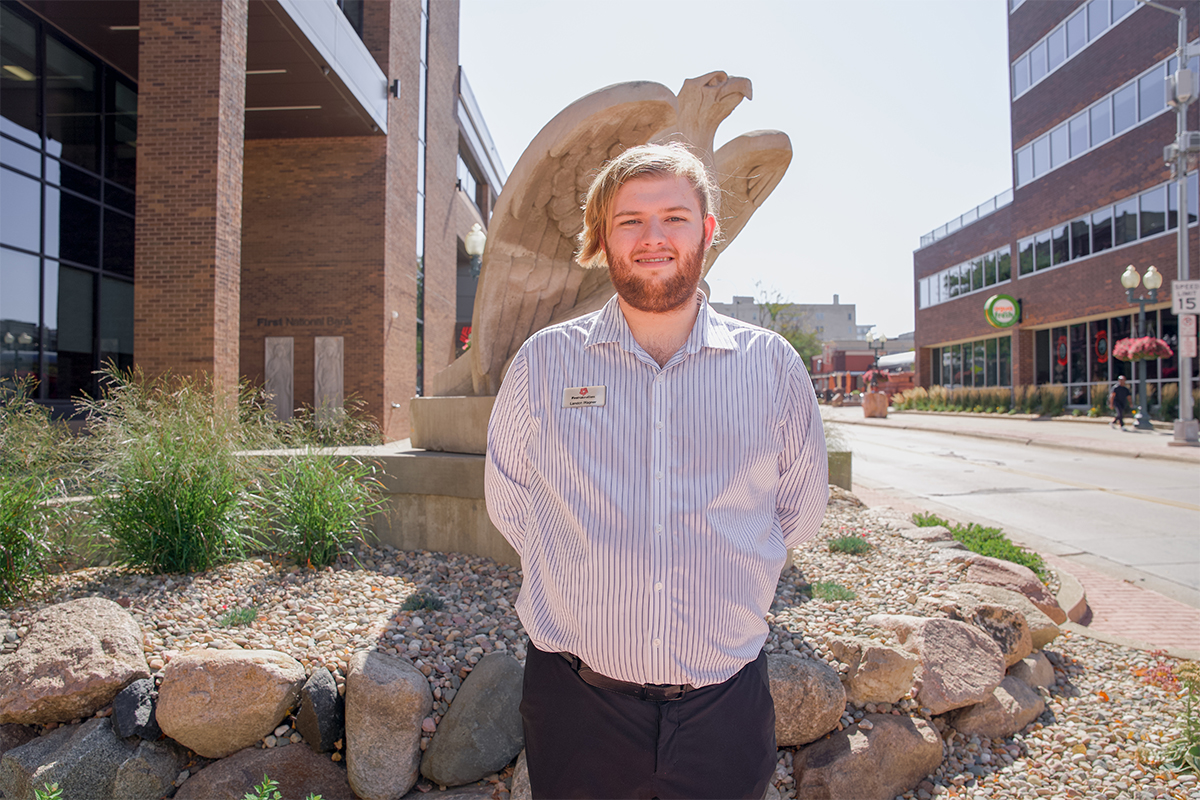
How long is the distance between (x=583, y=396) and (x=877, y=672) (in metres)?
2.35

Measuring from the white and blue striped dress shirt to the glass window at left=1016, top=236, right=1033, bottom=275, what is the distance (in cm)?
3208

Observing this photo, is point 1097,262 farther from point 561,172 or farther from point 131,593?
point 131,593

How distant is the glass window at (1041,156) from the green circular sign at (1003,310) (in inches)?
192

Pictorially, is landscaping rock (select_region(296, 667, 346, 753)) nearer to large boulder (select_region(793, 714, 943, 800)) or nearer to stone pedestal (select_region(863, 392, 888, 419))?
large boulder (select_region(793, 714, 943, 800))

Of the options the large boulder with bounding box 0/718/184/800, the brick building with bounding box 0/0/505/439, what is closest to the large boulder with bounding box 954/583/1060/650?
the large boulder with bounding box 0/718/184/800

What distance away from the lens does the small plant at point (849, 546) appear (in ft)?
18.4

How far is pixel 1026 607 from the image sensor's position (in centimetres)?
425

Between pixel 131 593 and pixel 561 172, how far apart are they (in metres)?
3.36

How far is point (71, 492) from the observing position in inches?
176

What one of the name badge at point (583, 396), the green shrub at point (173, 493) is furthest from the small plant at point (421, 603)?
the name badge at point (583, 396)

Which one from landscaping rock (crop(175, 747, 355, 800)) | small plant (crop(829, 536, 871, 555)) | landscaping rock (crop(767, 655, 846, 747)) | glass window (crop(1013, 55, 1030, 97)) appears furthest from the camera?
glass window (crop(1013, 55, 1030, 97))

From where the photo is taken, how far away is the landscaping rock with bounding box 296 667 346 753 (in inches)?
116

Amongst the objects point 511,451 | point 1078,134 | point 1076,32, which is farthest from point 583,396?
point 1076,32

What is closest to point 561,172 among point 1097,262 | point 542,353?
point 542,353
